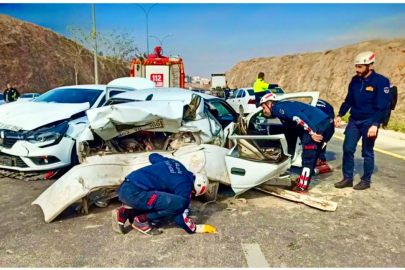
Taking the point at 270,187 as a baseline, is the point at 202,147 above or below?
above

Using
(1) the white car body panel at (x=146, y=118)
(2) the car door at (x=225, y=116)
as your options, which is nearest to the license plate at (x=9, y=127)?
(1) the white car body panel at (x=146, y=118)

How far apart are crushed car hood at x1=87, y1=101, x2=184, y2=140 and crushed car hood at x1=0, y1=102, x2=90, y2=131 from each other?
1201 millimetres

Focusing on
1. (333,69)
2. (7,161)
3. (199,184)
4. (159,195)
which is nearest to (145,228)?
(159,195)

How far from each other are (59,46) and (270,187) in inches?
1907

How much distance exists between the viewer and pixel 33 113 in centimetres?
545

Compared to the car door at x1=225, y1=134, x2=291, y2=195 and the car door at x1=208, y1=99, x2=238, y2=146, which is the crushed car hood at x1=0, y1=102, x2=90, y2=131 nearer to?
the car door at x1=208, y1=99, x2=238, y2=146

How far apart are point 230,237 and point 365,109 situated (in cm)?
269

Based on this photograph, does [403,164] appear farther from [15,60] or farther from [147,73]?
[15,60]

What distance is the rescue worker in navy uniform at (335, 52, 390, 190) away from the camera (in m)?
4.45

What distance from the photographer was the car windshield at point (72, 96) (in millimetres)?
6302

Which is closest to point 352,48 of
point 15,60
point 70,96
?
point 70,96

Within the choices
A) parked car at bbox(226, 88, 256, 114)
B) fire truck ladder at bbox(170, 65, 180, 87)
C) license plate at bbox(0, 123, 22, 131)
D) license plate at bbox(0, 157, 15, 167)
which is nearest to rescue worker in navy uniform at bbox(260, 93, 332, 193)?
license plate at bbox(0, 123, 22, 131)

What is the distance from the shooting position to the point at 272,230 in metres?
3.46

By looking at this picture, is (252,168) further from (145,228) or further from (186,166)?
(145,228)
